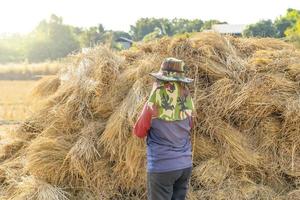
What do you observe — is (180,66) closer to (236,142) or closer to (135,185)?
(236,142)

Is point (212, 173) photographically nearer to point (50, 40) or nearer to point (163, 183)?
point (163, 183)

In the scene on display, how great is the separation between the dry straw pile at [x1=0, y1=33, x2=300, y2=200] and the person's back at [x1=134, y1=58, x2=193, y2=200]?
2.75ft

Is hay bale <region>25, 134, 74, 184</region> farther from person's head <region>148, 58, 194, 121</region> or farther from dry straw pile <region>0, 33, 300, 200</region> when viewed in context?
person's head <region>148, 58, 194, 121</region>

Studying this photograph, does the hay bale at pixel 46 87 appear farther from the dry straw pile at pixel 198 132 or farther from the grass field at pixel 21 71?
the grass field at pixel 21 71

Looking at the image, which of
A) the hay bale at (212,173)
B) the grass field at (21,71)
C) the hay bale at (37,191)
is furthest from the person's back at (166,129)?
the grass field at (21,71)

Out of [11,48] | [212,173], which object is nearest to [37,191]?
[212,173]

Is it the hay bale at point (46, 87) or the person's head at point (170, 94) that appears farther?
the hay bale at point (46, 87)

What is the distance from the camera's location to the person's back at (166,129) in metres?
3.58

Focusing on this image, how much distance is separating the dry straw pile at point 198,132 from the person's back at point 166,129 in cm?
84

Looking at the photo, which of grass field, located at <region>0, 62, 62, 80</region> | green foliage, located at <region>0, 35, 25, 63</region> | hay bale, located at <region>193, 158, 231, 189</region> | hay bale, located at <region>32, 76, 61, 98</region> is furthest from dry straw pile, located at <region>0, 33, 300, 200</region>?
green foliage, located at <region>0, 35, 25, 63</region>

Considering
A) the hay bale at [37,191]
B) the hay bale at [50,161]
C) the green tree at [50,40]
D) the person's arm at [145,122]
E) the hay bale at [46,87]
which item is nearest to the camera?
the person's arm at [145,122]

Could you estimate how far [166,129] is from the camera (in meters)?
3.60

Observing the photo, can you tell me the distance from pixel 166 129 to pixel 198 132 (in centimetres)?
104

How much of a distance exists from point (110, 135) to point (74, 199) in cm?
82
